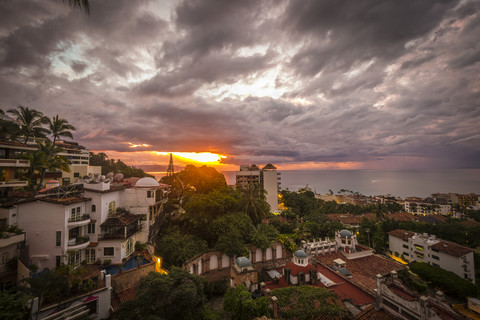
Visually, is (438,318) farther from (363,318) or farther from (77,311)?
(77,311)

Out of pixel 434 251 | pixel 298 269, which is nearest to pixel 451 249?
pixel 434 251

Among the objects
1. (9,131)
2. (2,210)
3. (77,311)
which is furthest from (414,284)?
(9,131)

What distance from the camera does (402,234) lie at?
4356 centimetres

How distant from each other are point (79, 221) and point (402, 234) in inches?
2211

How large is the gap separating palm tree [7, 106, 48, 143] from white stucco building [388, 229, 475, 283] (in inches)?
2577

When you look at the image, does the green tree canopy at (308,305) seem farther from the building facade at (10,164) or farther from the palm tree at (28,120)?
the palm tree at (28,120)

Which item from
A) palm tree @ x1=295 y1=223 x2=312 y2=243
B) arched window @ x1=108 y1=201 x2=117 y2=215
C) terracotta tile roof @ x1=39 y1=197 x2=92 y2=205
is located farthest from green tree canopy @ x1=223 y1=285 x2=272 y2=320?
palm tree @ x1=295 y1=223 x2=312 y2=243

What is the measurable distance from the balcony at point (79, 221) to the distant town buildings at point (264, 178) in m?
53.4

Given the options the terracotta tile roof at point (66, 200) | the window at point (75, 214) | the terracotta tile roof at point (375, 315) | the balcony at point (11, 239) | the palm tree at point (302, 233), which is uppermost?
the terracotta tile roof at point (66, 200)

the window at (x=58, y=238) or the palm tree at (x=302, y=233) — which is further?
the palm tree at (x=302, y=233)

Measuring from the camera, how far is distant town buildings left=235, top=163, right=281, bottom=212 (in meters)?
70.9

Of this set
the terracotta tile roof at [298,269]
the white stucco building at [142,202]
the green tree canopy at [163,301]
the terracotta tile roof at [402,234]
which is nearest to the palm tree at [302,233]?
the terracotta tile roof at [298,269]

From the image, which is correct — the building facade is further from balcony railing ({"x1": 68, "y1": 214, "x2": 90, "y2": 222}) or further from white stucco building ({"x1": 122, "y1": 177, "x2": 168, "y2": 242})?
white stucco building ({"x1": 122, "y1": 177, "x2": 168, "y2": 242})

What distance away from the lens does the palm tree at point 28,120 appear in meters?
26.3
